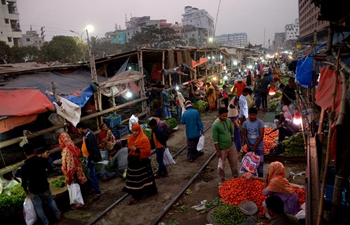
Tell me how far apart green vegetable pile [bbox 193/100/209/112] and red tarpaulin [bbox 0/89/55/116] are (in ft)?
31.0

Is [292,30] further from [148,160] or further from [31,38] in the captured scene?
[148,160]

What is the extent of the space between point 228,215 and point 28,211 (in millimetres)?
4417

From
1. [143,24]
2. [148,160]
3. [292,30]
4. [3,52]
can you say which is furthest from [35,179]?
[292,30]

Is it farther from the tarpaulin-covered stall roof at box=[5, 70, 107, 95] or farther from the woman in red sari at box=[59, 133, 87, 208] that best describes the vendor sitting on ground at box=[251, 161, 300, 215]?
the tarpaulin-covered stall roof at box=[5, 70, 107, 95]

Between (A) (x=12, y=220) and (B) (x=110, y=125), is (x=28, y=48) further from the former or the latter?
(A) (x=12, y=220)

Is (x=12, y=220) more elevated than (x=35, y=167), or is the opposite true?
(x=35, y=167)

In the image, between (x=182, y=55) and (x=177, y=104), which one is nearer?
(x=177, y=104)

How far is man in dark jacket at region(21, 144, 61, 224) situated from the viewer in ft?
18.3

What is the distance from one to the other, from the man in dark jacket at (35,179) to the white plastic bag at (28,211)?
67 millimetres

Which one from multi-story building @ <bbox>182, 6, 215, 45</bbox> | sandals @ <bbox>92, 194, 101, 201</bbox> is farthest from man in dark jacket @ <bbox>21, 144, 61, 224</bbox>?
multi-story building @ <bbox>182, 6, 215, 45</bbox>

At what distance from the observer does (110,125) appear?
11.4m

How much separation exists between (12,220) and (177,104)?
33.4 ft

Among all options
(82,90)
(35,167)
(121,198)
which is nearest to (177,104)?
(82,90)

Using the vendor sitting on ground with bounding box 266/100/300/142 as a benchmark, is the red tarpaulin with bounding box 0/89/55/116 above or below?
above
